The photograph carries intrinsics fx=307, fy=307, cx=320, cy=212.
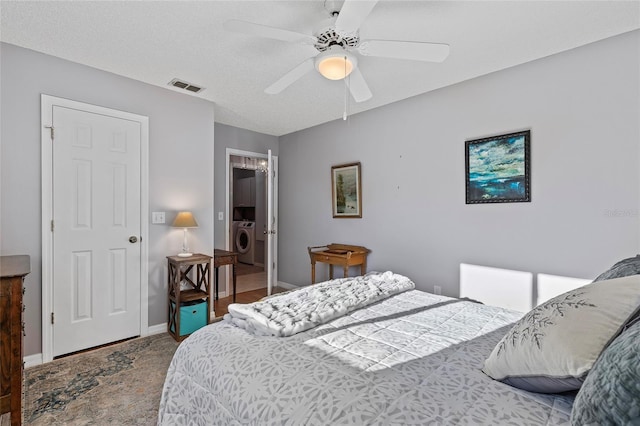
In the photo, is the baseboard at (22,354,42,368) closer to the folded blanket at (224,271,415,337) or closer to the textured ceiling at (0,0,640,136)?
the folded blanket at (224,271,415,337)

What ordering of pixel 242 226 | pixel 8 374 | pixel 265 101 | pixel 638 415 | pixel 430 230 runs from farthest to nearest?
pixel 242 226
pixel 265 101
pixel 430 230
pixel 8 374
pixel 638 415

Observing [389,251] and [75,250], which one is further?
[389,251]

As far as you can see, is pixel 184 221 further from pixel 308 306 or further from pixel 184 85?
pixel 308 306

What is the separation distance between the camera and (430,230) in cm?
328

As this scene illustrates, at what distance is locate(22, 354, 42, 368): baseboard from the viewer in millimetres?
2406

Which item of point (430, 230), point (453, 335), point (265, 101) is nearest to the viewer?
point (453, 335)

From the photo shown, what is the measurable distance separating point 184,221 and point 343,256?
5.85 ft

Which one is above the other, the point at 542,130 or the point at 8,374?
the point at 542,130

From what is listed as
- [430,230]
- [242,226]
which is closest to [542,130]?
[430,230]

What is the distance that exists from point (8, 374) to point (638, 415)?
99.2 inches

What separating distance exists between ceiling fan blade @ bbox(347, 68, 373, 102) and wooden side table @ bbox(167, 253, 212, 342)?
2.14 metres

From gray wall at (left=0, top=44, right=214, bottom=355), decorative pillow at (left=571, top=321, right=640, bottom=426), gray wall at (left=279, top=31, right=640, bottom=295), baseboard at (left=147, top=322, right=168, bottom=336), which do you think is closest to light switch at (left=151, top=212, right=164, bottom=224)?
gray wall at (left=0, top=44, right=214, bottom=355)

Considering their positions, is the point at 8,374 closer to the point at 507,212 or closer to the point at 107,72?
the point at 107,72

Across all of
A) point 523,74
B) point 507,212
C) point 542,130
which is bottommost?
point 507,212
